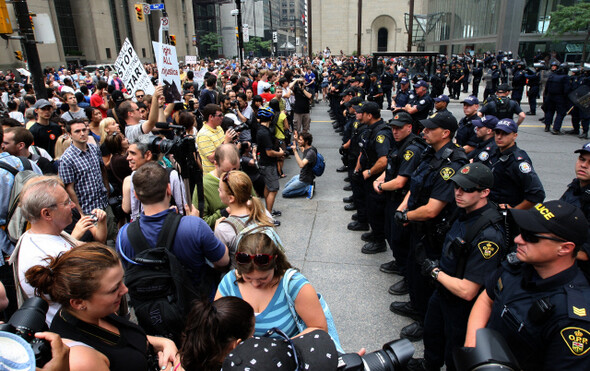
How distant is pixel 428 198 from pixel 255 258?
7.31ft

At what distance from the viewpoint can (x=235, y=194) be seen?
2949mm

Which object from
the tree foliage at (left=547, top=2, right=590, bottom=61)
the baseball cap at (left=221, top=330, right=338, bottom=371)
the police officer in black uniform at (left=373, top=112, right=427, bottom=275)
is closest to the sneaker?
the police officer in black uniform at (left=373, top=112, right=427, bottom=275)

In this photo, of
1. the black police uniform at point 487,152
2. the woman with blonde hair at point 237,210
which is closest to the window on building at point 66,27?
the black police uniform at point 487,152

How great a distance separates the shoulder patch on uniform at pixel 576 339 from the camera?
1.69 metres

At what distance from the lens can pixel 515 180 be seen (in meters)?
4.10

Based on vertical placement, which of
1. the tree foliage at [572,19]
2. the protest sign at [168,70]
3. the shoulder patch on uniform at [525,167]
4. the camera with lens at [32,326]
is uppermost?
the tree foliage at [572,19]

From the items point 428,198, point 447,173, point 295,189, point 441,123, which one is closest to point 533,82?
point 295,189

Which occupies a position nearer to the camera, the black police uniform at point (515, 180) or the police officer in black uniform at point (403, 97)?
the black police uniform at point (515, 180)

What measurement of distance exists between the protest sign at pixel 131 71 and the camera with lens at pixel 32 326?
6.06 m

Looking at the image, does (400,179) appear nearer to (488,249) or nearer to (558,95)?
(488,249)

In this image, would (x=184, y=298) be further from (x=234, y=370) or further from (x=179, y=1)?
(x=179, y=1)

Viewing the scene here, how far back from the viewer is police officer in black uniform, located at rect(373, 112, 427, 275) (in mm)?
4164

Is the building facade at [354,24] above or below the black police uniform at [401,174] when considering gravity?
above

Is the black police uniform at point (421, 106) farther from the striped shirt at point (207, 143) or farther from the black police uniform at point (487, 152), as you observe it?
the striped shirt at point (207, 143)
